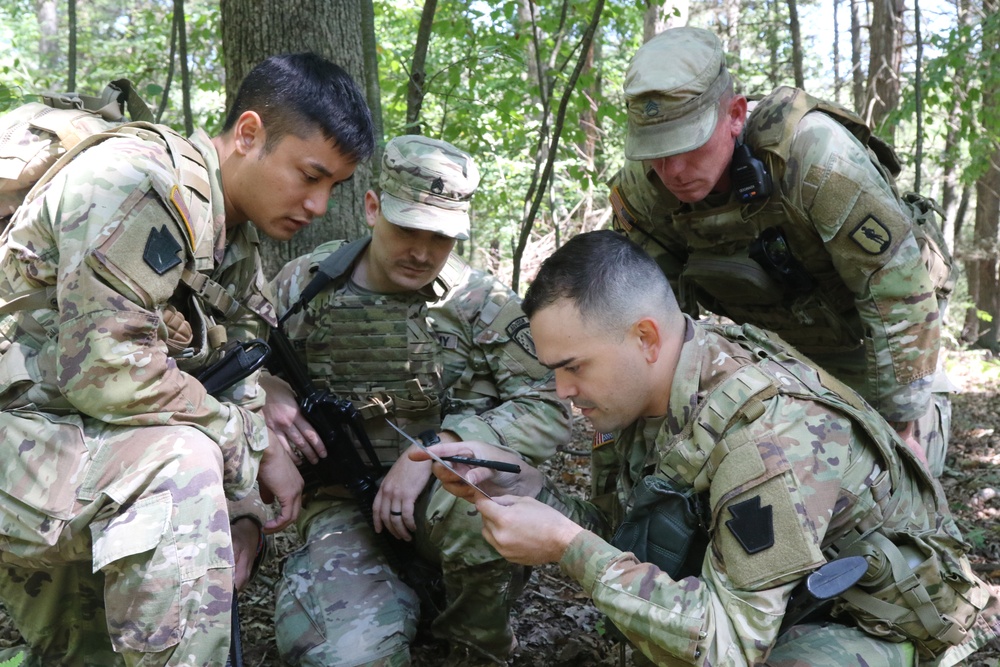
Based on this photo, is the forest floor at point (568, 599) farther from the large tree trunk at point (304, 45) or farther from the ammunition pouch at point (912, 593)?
the large tree trunk at point (304, 45)

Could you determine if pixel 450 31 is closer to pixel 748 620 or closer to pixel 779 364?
pixel 779 364

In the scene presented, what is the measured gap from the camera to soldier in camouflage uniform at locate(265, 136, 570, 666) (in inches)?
122

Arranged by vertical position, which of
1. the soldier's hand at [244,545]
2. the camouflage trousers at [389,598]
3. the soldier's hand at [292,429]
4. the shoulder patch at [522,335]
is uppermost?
the shoulder patch at [522,335]

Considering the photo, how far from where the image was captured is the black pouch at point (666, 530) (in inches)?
95.0

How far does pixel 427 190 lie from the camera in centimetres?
321

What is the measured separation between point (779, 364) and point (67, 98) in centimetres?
239

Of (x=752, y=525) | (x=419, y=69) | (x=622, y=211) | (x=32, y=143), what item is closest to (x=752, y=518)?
(x=752, y=525)

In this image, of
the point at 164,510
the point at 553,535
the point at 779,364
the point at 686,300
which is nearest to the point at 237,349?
the point at 164,510

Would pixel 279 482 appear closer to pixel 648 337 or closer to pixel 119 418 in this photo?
pixel 119 418

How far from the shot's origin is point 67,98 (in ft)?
9.11

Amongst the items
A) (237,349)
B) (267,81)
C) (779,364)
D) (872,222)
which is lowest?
(237,349)

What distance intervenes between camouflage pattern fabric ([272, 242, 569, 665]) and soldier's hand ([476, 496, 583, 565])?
651 mm

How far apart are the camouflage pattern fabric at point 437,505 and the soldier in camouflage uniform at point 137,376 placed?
697mm

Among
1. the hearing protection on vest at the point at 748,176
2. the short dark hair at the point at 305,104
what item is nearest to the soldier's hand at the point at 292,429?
the short dark hair at the point at 305,104
